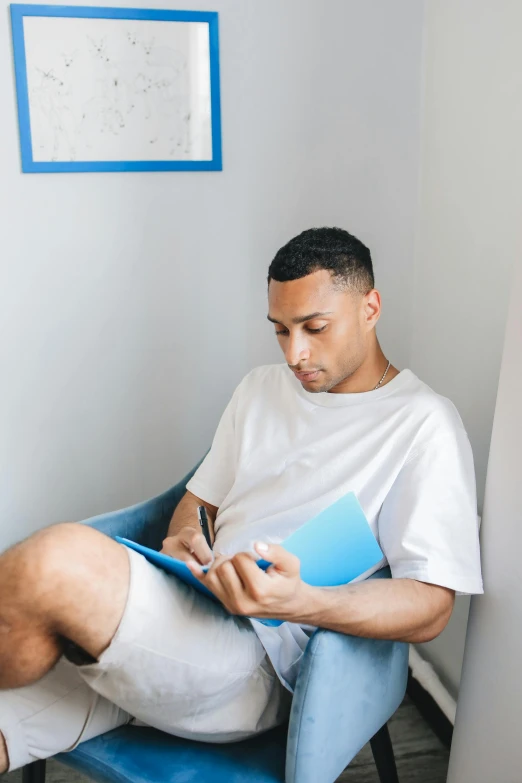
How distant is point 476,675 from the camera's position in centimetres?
129

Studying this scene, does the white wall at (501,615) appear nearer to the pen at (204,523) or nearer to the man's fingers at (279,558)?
the man's fingers at (279,558)

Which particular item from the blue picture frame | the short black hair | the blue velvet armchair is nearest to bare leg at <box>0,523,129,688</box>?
the blue velvet armchair

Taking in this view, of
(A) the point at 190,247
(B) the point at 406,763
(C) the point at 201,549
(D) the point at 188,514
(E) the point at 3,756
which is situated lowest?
(B) the point at 406,763

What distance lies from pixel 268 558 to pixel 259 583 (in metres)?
0.04

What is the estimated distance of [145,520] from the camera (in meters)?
1.61

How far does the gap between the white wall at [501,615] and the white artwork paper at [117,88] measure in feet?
3.31

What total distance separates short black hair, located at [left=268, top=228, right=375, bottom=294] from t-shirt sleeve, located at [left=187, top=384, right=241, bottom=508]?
384 millimetres

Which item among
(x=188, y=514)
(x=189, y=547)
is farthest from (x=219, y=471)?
(x=189, y=547)

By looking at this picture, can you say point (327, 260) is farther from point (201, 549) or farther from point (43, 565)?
point (43, 565)

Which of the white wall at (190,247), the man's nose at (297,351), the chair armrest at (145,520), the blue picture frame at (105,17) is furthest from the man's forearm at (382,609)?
the blue picture frame at (105,17)

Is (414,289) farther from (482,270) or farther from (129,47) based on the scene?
(129,47)

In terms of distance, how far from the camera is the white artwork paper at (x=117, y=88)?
176 cm

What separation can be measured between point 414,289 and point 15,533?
1274mm

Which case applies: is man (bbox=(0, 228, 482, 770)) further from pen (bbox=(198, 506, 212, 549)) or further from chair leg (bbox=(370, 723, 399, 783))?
chair leg (bbox=(370, 723, 399, 783))
